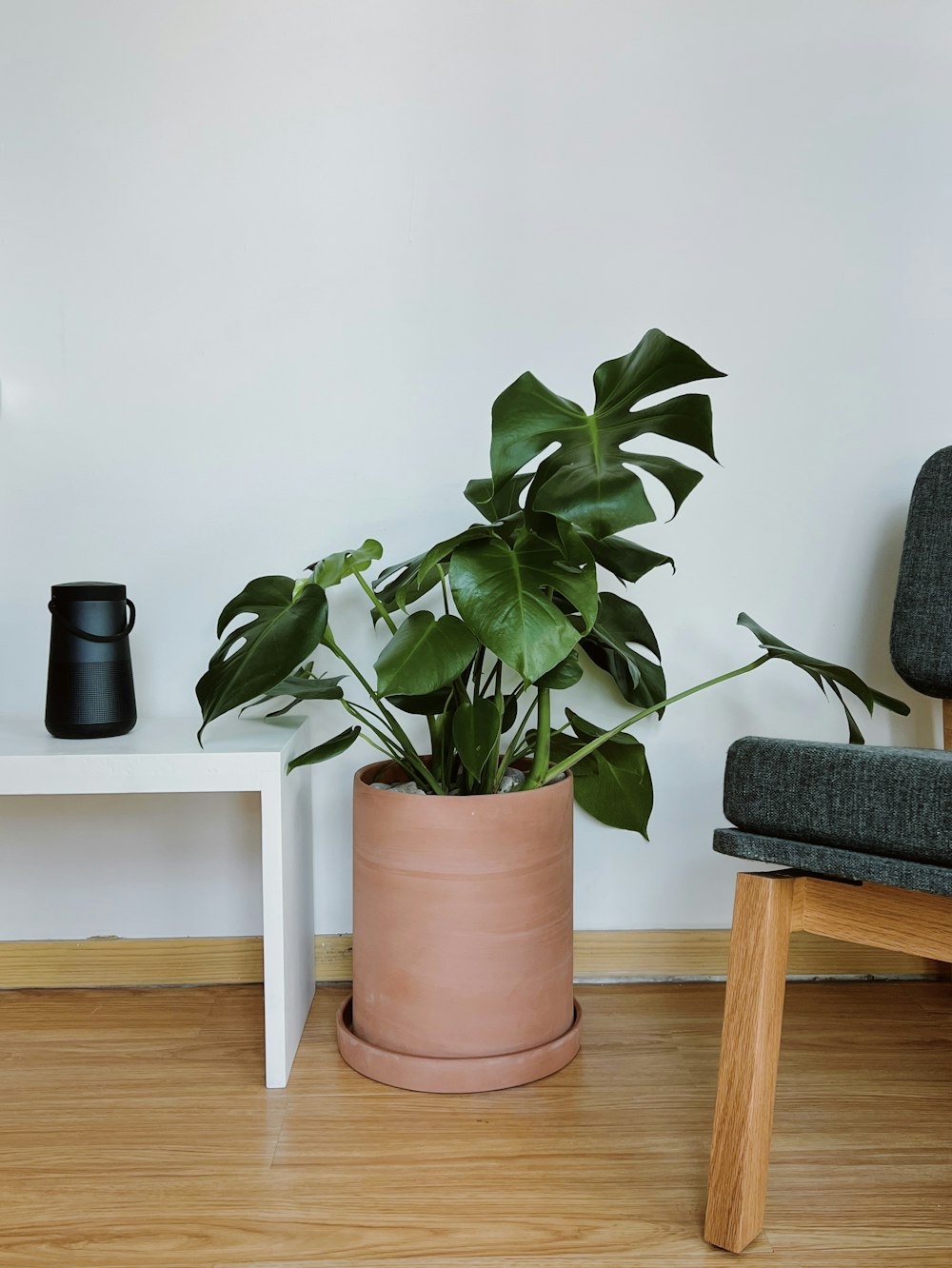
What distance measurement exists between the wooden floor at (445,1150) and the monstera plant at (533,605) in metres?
0.36

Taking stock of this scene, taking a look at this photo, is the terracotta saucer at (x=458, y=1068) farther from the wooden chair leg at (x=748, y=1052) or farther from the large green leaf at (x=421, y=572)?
the large green leaf at (x=421, y=572)

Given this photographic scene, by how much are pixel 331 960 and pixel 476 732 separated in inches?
23.0

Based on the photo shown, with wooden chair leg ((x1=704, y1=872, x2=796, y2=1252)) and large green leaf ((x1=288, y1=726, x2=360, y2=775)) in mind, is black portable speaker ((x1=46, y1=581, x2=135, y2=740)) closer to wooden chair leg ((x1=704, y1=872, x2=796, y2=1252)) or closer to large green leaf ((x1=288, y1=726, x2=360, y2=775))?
large green leaf ((x1=288, y1=726, x2=360, y2=775))

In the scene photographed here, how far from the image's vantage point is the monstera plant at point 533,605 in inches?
39.1

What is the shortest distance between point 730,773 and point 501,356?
2.71ft

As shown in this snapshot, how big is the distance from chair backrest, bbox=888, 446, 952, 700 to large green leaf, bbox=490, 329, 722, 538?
0.45 meters

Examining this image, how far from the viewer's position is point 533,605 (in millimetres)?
1043

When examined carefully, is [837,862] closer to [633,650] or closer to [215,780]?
[633,650]

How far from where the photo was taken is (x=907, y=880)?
82 cm

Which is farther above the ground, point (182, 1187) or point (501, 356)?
point (501, 356)

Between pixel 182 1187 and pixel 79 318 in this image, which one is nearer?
pixel 182 1187

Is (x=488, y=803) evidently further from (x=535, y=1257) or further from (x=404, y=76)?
(x=404, y=76)

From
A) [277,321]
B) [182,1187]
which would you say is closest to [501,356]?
[277,321]

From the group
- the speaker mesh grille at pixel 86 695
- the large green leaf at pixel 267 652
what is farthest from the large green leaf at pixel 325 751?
the speaker mesh grille at pixel 86 695
